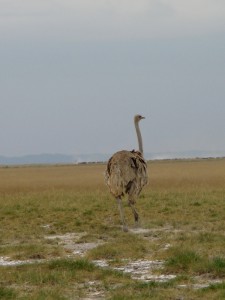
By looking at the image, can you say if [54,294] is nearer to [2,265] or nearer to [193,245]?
[2,265]

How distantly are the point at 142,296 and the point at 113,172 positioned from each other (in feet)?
25.4

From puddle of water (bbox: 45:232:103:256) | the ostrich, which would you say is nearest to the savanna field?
puddle of water (bbox: 45:232:103:256)

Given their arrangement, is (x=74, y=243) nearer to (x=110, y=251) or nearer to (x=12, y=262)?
(x=110, y=251)

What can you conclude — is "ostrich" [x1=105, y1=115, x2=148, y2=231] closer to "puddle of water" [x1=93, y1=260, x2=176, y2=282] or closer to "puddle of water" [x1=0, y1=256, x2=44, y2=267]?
"puddle of water" [x1=0, y1=256, x2=44, y2=267]

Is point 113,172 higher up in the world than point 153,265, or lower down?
higher up

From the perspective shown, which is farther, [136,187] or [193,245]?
[136,187]

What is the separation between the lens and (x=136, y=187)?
17469mm

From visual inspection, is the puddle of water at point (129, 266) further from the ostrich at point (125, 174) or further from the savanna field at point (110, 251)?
the ostrich at point (125, 174)

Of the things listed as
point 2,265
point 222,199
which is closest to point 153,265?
point 2,265

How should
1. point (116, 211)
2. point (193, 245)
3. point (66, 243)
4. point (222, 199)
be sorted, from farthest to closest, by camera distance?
1. point (222, 199)
2. point (116, 211)
3. point (66, 243)
4. point (193, 245)

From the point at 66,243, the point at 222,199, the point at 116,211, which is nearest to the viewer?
the point at 66,243

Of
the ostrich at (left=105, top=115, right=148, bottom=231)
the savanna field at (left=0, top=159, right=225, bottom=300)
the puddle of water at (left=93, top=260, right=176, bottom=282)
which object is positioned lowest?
the puddle of water at (left=93, top=260, right=176, bottom=282)

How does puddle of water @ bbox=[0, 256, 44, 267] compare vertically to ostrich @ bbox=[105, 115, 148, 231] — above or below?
below

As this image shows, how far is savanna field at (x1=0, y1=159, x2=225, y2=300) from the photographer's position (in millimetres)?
10148
